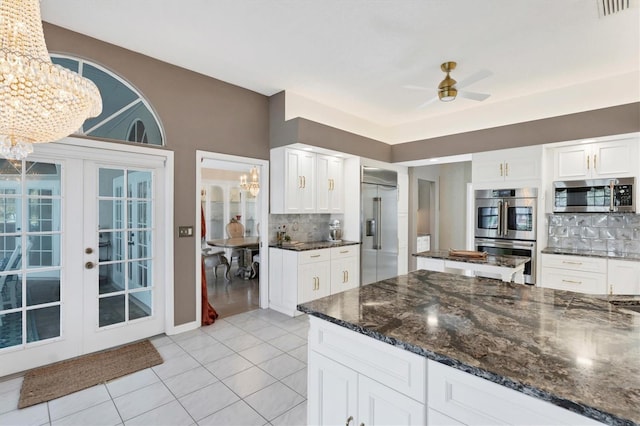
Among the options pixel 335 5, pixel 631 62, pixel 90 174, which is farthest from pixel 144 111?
pixel 631 62

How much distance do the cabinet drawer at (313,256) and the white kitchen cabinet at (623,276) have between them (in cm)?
321

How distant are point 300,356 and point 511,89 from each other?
421cm

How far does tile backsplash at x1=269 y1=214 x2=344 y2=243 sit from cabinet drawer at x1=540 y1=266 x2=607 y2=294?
9.31 ft

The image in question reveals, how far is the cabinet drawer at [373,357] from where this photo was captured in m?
1.19

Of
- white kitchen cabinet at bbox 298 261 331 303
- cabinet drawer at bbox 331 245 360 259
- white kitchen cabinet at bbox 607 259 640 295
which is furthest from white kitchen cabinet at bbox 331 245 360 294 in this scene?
white kitchen cabinet at bbox 607 259 640 295

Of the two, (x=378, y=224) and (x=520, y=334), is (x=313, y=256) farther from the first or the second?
(x=520, y=334)

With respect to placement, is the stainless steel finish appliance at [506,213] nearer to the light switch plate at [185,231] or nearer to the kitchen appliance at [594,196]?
the kitchen appliance at [594,196]

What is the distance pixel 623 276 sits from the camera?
3.34 metres

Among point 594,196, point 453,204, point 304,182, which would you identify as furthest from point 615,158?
point 304,182

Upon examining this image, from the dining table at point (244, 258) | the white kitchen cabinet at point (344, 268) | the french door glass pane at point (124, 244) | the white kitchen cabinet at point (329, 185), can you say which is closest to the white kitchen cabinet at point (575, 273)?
the white kitchen cabinet at point (344, 268)

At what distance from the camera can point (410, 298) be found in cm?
179

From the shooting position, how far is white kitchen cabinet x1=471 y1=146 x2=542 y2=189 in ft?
13.0

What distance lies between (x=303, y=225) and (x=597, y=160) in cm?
386

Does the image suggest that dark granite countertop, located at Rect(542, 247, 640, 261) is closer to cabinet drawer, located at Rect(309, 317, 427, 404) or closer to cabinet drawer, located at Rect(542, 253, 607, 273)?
cabinet drawer, located at Rect(542, 253, 607, 273)
